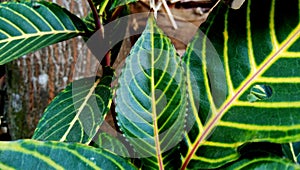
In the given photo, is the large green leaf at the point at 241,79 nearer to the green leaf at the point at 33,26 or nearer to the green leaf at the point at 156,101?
the green leaf at the point at 156,101

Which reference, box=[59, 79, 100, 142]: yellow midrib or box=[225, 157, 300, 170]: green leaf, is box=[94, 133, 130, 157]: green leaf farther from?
box=[225, 157, 300, 170]: green leaf

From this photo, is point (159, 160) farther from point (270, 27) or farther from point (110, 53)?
point (110, 53)

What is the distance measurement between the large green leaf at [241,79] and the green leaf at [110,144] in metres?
0.27

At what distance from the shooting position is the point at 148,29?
0.46 metres

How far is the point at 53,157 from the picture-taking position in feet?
1.30

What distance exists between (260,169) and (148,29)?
203mm

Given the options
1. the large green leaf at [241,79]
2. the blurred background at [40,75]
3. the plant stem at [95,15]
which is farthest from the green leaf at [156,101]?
the blurred background at [40,75]

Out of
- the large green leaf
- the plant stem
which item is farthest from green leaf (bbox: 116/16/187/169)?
the plant stem

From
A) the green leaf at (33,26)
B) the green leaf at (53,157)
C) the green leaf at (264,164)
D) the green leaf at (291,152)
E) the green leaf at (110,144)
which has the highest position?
the green leaf at (33,26)

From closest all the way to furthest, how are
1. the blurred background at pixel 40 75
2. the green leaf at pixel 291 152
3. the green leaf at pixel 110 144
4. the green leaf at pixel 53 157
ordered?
the green leaf at pixel 53 157
the green leaf at pixel 291 152
the green leaf at pixel 110 144
the blurred background at pixel 40 75

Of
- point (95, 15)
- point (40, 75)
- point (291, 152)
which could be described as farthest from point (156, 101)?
point (40, 75)

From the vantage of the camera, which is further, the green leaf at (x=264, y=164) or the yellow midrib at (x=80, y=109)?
the yellow midrib at (x=80, y=109)

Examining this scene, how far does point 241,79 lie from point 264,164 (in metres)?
0.10

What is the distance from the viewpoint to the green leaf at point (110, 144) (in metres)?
0.71
